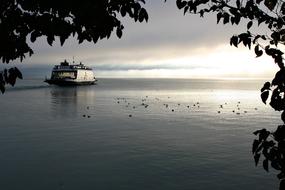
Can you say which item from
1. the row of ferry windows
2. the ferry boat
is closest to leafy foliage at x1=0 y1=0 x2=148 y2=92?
the ferry boat

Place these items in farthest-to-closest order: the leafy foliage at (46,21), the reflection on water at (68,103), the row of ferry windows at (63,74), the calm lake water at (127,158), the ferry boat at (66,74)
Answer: the row of ferry windows at (63,74) < the ferry boat at (66,74) < the reflection on water at (68,103) < the calm lake water at (127,158) < the leafy foliage at (46,21)

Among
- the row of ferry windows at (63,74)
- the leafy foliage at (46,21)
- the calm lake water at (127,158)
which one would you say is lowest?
the calm lake water at (127,158)

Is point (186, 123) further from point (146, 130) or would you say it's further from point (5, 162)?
point (5, 162)

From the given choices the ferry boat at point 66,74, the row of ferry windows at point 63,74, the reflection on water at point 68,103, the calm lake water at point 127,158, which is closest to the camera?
the calm lake water at point 127,158

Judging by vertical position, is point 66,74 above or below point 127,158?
above

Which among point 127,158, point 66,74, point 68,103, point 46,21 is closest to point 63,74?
A: point 66,74

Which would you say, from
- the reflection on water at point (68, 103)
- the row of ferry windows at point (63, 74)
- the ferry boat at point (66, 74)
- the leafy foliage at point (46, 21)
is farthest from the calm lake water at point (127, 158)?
the row of ferry windows at point (63, 74)

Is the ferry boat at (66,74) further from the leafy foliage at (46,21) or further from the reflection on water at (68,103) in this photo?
the leafy foliage at (46,21)

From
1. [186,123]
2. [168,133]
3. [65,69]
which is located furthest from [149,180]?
[65,69]

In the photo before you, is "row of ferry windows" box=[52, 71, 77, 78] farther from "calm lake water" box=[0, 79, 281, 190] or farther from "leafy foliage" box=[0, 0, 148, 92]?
"leafy foliage" box=[0, 0, 148, 92]

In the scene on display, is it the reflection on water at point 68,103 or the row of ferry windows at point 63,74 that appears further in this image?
the row of ferry windows at point 63,74

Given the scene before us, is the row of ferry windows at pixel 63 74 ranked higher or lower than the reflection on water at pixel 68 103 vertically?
higher

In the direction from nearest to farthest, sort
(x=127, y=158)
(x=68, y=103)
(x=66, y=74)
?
(x=127, y=158), (x=68, y=103), (x=66, y=74)

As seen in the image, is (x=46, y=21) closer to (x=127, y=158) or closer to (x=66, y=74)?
(x=127, y=158)
